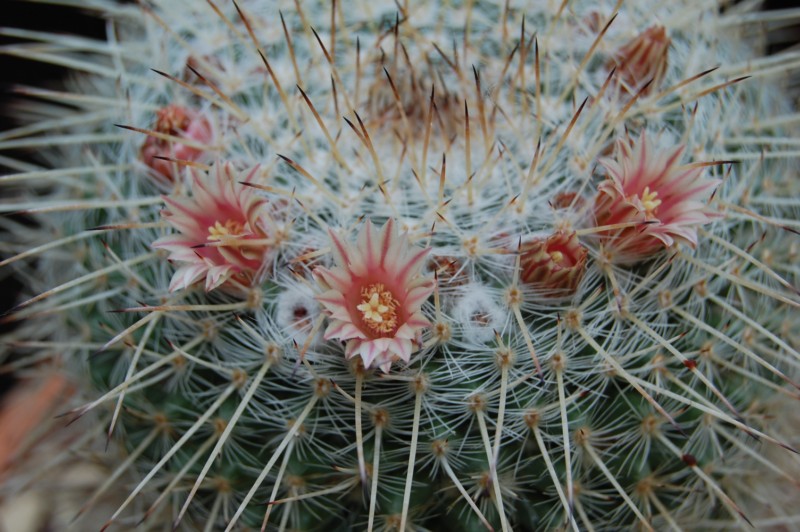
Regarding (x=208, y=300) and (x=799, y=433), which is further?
(x=799, y=433)

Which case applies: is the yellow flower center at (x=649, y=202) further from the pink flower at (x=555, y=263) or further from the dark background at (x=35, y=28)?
the dark background at (x=35, y=28)

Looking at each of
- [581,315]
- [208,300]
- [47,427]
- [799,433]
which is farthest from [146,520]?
[799,433]

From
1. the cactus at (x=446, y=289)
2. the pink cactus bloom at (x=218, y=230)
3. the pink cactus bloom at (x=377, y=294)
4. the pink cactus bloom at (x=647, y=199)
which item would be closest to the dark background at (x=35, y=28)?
the cactus at (x=446, y=289)

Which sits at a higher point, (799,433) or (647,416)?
(647,416)

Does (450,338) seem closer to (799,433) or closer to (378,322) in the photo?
(378,322)

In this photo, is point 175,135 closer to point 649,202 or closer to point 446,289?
point 446,289

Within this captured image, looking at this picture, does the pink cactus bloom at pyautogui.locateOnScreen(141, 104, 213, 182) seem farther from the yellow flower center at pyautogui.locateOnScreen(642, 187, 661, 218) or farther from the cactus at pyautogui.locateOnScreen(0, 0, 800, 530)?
the yellow flower center at pyautogui.locateOnScreen(642, 187, 661, 218)
